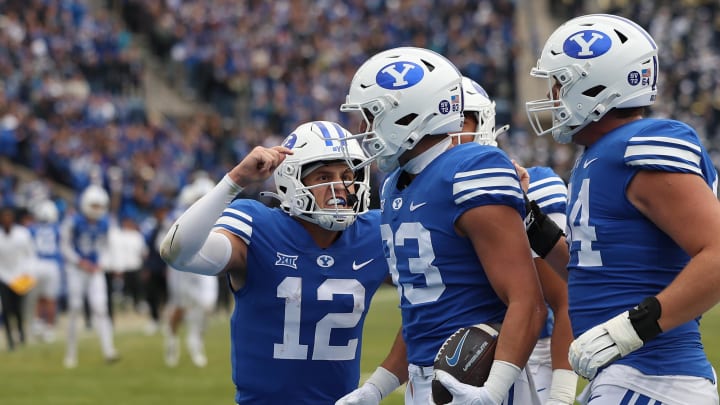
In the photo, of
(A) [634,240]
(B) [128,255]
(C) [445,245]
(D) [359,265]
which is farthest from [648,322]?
(B) [128,255]

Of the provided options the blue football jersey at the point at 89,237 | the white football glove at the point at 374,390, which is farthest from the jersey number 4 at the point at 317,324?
the blue football jersey at the point at 89,237

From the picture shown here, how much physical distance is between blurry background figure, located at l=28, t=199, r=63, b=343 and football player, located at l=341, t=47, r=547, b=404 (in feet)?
40.3

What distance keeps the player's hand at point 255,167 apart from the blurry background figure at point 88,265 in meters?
8.71

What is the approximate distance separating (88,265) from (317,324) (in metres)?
9.20

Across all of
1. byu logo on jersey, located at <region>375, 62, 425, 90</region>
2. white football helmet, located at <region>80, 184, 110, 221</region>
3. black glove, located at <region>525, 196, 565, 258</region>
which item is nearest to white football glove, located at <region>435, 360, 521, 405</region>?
black glove, located at <region>525, 196, 565, 258</region>

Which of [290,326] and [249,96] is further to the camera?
[249,96]

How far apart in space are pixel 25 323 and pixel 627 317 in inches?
543

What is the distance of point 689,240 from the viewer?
3.12m

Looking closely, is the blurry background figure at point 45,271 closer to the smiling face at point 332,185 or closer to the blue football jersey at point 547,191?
the smiling face at point 332,185

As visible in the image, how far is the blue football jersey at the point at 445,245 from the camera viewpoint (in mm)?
3383

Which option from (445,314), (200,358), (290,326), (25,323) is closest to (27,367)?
(200,358)

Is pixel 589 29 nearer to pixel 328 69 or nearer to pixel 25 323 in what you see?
pixel 25 323

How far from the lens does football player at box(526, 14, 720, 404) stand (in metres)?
3.13

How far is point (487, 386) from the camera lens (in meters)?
3.28
